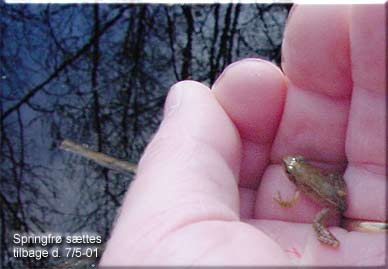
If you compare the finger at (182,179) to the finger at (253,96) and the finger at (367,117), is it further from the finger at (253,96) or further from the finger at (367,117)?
the finger at (367,117)

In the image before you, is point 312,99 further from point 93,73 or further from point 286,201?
point 93,73

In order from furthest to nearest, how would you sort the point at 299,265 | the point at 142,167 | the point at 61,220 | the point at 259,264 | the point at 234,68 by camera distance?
the point at 61,220, the point at 234,68, the point at 142,167, the point at 299,265, the point at 259,264

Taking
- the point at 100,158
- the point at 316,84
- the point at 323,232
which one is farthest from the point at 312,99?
the point at 100,158

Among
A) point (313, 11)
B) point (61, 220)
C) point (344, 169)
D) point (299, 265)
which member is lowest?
point (61, 220)

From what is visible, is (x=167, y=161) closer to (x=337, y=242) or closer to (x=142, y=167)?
(x=142, y=167)

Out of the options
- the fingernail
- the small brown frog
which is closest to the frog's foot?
the small brown frog

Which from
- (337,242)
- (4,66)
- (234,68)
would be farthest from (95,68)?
(337,242)
